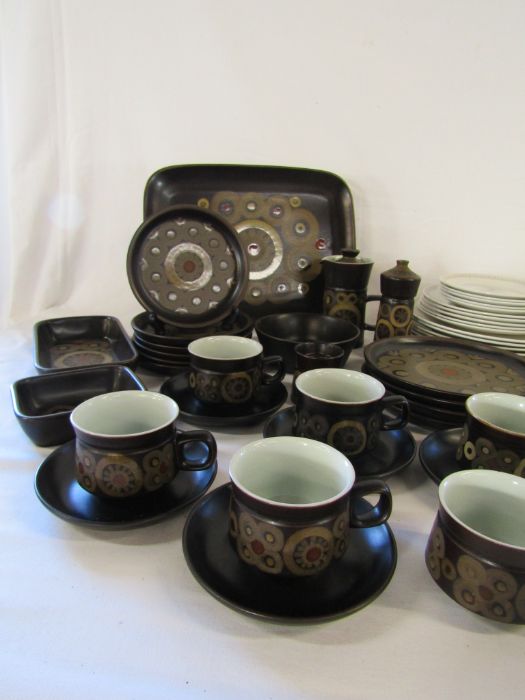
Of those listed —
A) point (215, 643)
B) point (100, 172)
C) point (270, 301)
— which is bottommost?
point (215, 643)

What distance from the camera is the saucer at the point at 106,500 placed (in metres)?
0.50

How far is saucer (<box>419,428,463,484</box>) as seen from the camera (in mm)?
610

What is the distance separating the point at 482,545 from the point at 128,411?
1.32ft

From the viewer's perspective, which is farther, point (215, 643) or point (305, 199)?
point (305, 199)

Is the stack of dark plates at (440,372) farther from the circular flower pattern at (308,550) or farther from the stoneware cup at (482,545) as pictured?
the circular flower pattern at (308,550)

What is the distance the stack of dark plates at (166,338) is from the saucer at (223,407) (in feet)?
0.15

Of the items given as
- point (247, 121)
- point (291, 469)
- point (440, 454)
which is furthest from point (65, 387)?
point (247, 121)

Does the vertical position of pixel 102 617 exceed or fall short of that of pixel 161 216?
it falls short

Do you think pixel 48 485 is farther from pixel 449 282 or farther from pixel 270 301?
pixel 449 282

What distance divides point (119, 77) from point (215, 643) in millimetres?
1114

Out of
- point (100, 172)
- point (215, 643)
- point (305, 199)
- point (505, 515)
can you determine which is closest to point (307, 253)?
point (305, 199)

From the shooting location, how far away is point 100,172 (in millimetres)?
1183

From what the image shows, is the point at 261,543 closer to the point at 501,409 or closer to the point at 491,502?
the point at 491,502

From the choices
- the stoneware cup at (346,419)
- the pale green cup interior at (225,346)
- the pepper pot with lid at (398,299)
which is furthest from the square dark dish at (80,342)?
the pepper pot with lid at (398,299)
